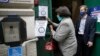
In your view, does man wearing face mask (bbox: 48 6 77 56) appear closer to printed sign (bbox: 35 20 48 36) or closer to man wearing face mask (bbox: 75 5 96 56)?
printed sign (bbox: 35 20 48 36)

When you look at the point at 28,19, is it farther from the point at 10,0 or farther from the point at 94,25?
the point at 94,25

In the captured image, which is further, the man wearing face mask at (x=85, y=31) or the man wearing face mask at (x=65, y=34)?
the man wearing face mask at (x=85, y=31)

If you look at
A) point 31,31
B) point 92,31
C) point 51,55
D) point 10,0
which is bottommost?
point 51,55

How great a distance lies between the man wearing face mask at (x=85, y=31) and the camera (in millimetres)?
6086

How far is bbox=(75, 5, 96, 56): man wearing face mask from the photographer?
6.09 m

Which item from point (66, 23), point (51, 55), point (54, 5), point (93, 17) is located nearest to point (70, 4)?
point (54, 5)

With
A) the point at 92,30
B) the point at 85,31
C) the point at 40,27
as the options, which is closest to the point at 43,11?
the point at 40,27

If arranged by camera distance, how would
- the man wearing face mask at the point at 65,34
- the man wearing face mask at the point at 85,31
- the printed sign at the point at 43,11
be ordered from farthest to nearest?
the man wearing face mask at the point at 85,31 < the printed sign at the point at 43,11 < the man wearing face mask at the point at 65,34

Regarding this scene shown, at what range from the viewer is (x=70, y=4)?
7.96 meters

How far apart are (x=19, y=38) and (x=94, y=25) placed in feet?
9.72

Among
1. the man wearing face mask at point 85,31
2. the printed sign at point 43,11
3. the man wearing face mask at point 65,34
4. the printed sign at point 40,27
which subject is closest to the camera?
the man wearing face mask at point 65,34

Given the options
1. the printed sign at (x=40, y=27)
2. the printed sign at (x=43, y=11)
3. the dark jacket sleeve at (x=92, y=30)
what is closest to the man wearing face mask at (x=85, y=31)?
the dark jacket sleeve at (x=92, y=30)

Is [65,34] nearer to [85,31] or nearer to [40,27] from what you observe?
[40,27]

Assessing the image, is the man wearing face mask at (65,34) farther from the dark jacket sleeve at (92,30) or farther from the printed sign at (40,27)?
the dark jacket sleeve at (92,30)
